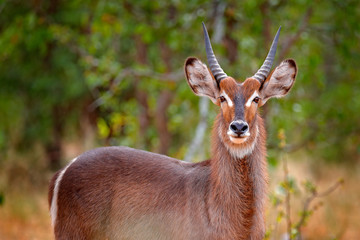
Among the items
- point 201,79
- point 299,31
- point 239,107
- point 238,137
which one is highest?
point 299,31

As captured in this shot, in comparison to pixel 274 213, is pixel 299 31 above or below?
above

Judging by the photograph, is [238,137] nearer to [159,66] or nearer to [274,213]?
[274,213]

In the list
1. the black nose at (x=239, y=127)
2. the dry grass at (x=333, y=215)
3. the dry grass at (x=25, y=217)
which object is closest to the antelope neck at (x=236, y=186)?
the black nose at (x=239, y=127)

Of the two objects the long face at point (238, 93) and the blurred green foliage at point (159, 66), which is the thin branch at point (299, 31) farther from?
the long face at point (238, 93)

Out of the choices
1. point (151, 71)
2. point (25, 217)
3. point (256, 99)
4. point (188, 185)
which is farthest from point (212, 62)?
point (25, 217)

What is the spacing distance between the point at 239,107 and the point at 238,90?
0.18 m

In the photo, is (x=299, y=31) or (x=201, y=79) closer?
(x=201, y=79)

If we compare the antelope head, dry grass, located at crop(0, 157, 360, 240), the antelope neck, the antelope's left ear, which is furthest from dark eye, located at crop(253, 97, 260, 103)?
dry grass, located at crop(0, 157, 360, 240)

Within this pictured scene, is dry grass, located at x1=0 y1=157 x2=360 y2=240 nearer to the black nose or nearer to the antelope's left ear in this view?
the antelope's left ear

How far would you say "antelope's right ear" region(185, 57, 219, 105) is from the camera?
5.20 metres

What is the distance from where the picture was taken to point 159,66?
38.1 ft

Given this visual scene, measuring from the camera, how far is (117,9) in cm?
962

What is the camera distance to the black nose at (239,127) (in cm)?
463

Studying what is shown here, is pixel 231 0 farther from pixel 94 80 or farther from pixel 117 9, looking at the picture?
pixel 94 80
